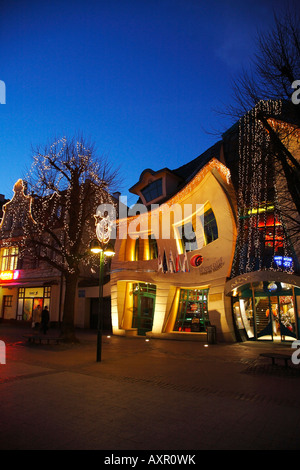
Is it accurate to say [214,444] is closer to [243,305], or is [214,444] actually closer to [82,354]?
[82,354]

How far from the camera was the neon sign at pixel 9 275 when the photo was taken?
3350 cm

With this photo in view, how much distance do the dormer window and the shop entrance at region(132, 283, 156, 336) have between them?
280 inches

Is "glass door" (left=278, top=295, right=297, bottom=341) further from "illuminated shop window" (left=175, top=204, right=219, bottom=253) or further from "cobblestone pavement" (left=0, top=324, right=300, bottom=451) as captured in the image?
"illuminated shop window" (left=175, top=204, right=219, bottom=253)

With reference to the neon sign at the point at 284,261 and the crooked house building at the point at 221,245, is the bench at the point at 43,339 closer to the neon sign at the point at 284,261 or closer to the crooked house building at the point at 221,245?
the crooked house building at the point at 221,245

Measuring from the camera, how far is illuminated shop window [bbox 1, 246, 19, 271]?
34625mm

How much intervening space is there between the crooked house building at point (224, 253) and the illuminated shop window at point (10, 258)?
16.3m

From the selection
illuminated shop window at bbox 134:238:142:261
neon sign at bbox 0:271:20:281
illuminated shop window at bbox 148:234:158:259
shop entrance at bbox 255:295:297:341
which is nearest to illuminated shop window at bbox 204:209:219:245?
shop entrance at bbox 255:295:297:341

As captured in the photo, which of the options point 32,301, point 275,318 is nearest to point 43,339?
point 275,318

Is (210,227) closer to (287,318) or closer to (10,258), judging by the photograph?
(287,318)

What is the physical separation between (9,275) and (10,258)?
2.23 meters

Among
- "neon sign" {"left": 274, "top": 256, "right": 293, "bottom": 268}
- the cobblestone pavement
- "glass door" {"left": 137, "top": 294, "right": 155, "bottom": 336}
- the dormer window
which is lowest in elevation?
the cobblestone pavement

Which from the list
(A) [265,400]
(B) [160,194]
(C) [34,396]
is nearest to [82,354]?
(C) [34,396]

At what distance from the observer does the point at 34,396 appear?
6832 mm
